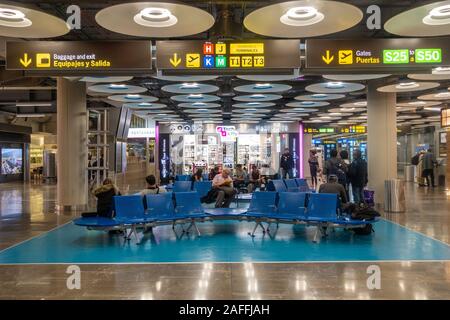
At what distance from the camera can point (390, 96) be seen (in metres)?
13.4

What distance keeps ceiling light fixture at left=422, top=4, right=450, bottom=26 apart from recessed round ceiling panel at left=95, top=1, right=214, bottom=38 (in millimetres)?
3368

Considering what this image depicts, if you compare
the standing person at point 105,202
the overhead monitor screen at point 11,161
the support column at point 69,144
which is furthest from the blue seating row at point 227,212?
the overhead monitor screen at point 11,161

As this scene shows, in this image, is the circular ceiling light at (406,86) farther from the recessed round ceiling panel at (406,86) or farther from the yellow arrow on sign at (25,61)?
the yellow arrow on sign at (25,61)

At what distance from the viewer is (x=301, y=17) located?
6480 millimetres

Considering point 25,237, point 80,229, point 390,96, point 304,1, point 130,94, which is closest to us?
point 304,1

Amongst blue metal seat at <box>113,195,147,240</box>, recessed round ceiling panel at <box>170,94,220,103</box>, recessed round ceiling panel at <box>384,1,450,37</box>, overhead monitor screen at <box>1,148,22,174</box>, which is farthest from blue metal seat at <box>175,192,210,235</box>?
overhead monitor screen at <box>1,148,22,174</box>

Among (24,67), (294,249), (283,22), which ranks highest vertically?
(283,22)

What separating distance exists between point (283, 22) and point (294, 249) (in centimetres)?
385

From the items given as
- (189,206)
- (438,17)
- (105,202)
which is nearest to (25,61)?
(105,202)

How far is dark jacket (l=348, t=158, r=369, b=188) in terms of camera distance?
1184cm

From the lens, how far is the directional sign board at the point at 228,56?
693 cm

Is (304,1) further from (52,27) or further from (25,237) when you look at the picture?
(25,237)

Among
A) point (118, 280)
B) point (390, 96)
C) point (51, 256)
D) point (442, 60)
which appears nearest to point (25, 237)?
point (51, 256)

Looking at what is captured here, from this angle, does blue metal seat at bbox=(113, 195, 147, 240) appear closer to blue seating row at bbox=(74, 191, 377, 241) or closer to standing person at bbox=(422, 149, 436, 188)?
blue seating row at bbox=(74, 191, 377, 241)
